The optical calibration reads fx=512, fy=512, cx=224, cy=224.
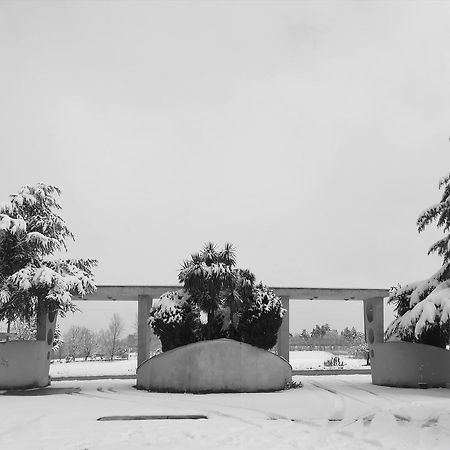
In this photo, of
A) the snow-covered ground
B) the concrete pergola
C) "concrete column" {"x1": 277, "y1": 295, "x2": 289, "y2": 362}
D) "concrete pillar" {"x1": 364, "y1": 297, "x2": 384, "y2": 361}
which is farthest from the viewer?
"concrete column" {"x1": 277, "y1": 295, "x2": 289, "y2": 362}

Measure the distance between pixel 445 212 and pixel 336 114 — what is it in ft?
19.7

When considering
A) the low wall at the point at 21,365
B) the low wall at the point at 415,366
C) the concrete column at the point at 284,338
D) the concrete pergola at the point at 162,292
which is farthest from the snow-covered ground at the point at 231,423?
the concrete column at the point at 284,338

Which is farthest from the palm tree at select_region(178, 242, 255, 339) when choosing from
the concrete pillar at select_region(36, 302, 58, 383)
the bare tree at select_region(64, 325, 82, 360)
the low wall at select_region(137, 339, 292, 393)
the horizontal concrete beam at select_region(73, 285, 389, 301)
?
the bare tree at select_region(64, 325, 82, 360)

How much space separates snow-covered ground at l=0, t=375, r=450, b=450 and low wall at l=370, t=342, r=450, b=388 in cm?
591

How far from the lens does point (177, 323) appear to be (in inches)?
819

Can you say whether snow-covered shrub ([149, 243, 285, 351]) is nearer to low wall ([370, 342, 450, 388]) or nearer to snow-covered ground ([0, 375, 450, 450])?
snow-covered ground ([0, 375, 450, 450])

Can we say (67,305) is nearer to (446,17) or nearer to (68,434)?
(68,434)

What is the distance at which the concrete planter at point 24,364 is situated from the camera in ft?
67.4

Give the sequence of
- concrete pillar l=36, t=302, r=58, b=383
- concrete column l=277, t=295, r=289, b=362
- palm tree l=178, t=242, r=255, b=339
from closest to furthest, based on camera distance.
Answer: palm tree l=178, t=242, r=255, b=339
concrete pillar l=36, t=302, r=58, b=383
concrete column l=277, t=295, r=289, b=362

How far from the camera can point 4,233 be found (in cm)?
1997

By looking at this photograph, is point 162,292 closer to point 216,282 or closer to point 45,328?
point 45,328

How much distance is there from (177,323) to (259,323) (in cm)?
335

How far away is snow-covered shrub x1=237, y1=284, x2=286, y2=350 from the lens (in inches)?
827

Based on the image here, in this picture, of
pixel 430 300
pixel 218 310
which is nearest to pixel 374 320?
pixel 430 300
